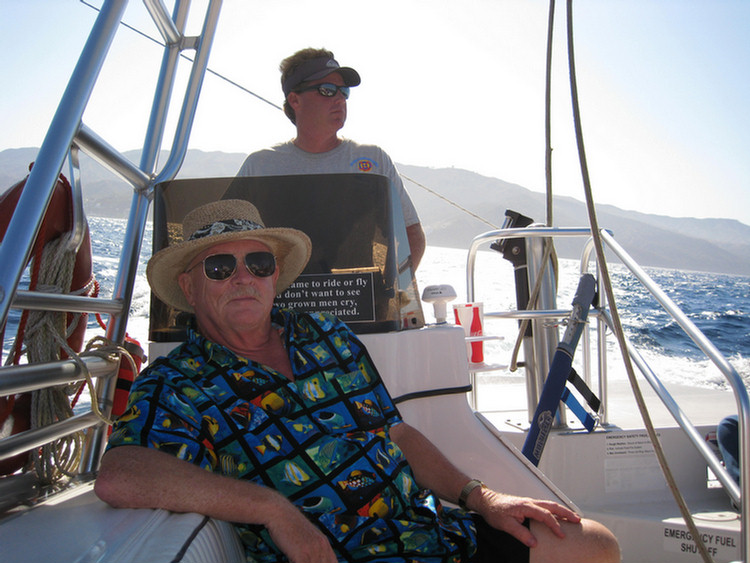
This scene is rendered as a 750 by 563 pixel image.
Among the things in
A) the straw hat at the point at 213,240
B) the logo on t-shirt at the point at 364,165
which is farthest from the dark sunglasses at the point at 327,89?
the straw hat at the point at 213,240

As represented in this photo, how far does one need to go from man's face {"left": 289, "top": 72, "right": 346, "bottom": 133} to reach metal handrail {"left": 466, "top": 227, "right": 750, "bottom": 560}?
98 centimetres

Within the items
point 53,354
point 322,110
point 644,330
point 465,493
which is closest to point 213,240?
point 53,354

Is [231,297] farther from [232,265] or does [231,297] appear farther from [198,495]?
[198,495]

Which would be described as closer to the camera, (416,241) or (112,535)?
(112,535)

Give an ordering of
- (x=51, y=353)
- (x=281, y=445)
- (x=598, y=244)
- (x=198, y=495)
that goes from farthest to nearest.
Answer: (x=598, y=244) < (x=51, y=353) < (x=281, y=445) < (x=198, y=495)

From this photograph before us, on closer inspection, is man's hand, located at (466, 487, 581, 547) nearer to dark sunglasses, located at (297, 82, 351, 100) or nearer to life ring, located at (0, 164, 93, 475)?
life ring, located at (0, 164, 93, 475)

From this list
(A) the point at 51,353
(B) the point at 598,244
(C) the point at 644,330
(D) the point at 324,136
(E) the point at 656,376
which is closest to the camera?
(A) the point at 51,353

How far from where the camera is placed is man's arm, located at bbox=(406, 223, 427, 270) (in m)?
3.02

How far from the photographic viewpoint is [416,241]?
9.93 ft

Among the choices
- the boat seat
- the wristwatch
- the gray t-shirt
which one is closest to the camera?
the boat seat

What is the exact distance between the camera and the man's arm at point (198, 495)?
3.87ft

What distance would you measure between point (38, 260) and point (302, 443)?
0.92 m

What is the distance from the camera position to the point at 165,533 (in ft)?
3.35

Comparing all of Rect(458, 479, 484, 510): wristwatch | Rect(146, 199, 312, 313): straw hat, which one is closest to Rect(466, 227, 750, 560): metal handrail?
Rect(458, 479, 484, 510): wristwatch
